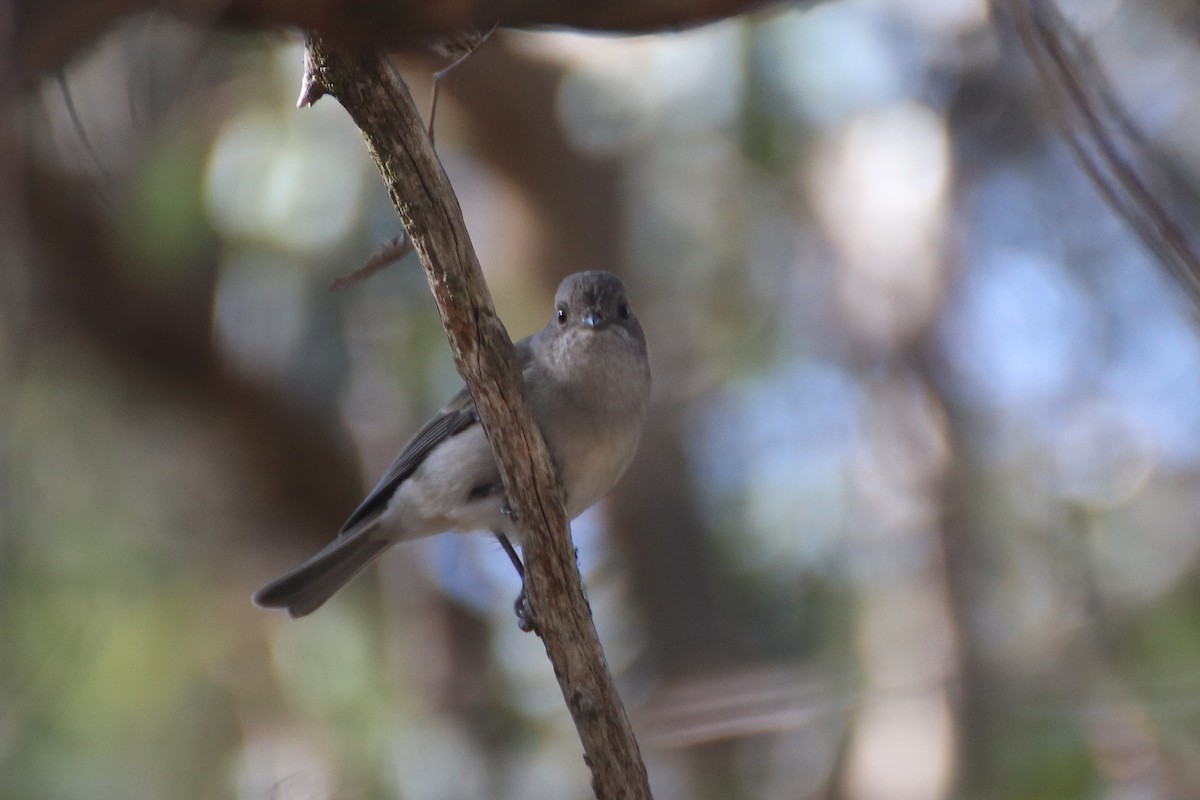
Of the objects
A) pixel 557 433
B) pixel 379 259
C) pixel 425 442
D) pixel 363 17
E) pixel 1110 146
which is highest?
pixel 425 442

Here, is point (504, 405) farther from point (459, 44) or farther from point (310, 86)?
point (459, 44)

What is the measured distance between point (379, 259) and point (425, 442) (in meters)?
1.49

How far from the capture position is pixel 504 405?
2.81 m

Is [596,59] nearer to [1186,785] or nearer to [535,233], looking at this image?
[535,233]

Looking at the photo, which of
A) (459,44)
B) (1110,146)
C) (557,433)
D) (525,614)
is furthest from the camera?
(557,433)

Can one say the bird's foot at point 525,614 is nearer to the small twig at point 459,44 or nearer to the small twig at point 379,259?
the small twig at point 379,259

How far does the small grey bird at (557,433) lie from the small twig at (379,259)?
87 centimetres

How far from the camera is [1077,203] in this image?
7461 mm

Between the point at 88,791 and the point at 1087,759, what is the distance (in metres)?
5.15

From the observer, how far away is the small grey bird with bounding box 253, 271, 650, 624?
372 cm

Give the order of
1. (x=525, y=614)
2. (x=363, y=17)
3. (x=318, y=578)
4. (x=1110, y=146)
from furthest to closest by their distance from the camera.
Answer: (x=318, y=578), (x=525, y=614), (x=363, y=17), (x=1110, y=146)

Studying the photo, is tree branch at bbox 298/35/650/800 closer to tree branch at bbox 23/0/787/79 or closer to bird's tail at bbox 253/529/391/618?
tree branch at bbox 23/0/787/79

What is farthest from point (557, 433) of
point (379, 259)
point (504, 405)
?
point (379, 259)

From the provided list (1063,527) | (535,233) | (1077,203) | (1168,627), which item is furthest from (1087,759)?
(535,233)
